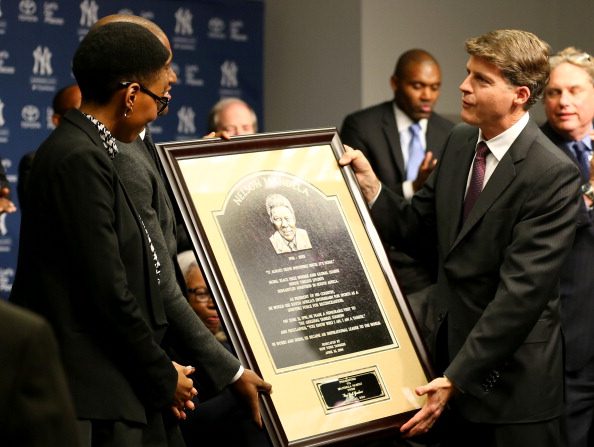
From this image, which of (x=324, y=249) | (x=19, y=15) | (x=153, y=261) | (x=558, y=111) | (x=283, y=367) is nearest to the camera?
(x=153, y=261)

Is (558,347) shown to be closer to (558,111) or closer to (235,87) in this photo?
(558,111)

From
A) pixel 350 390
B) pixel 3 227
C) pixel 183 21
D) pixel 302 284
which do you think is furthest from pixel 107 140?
pixel 183 21

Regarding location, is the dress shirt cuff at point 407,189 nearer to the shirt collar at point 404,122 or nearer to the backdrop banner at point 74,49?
the shirt collar at point 404,122

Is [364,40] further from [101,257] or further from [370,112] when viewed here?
[101,257]

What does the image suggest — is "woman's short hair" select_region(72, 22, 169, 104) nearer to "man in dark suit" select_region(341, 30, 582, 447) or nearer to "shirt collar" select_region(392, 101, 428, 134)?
"man in dark suit" select_region(341, 30, 582, 447)

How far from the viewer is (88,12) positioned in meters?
7.49

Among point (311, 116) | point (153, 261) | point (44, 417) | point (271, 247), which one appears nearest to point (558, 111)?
point (271, 247)

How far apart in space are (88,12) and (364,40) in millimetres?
1897

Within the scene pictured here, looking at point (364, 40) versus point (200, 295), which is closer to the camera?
point (200, 295)

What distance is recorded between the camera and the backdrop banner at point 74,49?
7223 mm

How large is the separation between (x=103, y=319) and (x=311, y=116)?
224 inches

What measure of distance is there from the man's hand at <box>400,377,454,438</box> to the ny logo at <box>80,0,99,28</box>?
4.91 metres

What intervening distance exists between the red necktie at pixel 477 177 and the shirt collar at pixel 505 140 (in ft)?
0.12

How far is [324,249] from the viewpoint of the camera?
337cm
